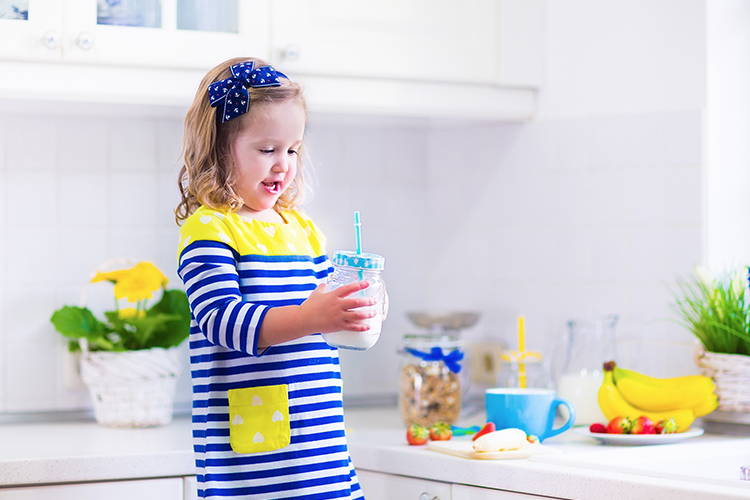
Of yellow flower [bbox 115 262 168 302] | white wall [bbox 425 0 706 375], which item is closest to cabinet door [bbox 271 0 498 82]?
white wall [bbox 425 0 706 375]

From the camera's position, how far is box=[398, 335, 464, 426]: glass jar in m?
1.99

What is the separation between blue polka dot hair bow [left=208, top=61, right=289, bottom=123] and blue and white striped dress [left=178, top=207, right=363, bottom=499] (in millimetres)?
135

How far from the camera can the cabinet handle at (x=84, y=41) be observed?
1797 millimetres

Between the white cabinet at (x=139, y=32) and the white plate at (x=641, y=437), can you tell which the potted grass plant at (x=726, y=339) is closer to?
the white plate at (x=641, y=437)

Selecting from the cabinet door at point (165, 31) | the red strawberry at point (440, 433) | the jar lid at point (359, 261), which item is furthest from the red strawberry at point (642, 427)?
the cabinet door at point (165, 31)

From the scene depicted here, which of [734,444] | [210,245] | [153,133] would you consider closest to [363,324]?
[210,245]

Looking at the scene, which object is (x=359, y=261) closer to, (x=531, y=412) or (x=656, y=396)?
(x=531, y=412)

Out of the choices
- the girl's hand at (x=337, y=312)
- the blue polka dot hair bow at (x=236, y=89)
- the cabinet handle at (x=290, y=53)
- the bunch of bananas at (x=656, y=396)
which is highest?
the cabinet handle at (x=290, y=53)

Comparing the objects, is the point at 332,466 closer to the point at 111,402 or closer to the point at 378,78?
the point at 111,402

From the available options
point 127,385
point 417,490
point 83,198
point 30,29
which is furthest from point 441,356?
point 30,29

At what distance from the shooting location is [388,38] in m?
2.02

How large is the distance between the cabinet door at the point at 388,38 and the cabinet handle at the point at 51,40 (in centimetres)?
38

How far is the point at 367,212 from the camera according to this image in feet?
7.90

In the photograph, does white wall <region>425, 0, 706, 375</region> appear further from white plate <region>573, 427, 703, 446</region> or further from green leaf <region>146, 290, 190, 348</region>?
green leaf <region>146, 290, 190, 348</region>
